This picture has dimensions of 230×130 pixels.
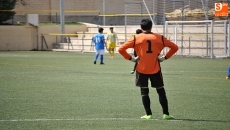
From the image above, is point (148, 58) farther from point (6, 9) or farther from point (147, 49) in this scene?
point (6, 9)

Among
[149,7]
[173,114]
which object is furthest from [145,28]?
[149,7]

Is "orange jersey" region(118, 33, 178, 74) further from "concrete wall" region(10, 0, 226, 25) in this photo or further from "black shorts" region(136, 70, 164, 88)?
"concrete wall" region(10, 0, 226, 25)

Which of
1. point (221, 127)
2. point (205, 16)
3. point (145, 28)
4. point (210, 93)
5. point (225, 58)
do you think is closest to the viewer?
point (221, 127)

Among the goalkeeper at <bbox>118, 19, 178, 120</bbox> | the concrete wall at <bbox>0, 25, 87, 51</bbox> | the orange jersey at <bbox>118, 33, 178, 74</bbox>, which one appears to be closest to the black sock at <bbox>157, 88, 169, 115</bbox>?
the goalkeeper at <bbox>118, 19, 178, 120</bbox>

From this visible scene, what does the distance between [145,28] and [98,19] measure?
38032 mm

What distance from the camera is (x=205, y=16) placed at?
3725 centimetres

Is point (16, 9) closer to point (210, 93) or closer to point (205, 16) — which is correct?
point (205, 16)

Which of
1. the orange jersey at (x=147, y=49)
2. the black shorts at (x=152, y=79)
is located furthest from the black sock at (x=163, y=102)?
the orange jersey at (x=147, y=49)

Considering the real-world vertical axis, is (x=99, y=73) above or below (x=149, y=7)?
below

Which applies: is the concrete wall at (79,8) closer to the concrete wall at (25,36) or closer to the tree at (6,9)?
the tree at (6,9)

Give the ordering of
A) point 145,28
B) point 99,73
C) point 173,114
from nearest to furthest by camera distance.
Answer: point 145,28
point 173,114
point 99,73

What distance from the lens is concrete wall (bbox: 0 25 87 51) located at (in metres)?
43.6

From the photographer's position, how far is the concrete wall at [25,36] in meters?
43.6

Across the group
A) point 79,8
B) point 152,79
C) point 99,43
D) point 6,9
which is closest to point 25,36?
point 6,9
